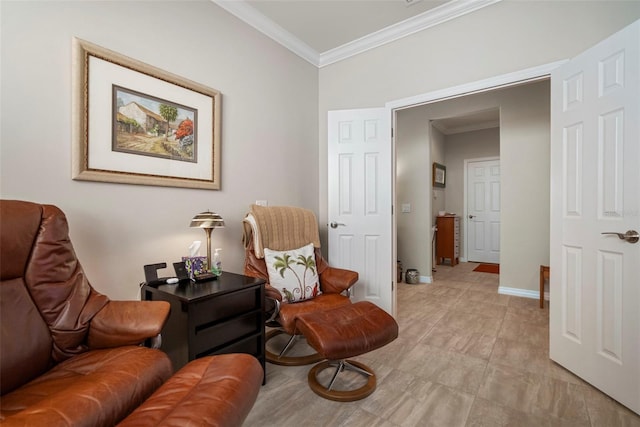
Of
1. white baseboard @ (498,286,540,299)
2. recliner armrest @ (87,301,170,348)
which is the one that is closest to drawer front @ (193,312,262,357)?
recliner armrest @ (87,301,170,348)

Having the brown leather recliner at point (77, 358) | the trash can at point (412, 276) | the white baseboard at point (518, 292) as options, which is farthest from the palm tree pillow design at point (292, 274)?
the white baseboard at point (518, 292)

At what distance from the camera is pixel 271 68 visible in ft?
A: 9.23

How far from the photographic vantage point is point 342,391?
1730mm

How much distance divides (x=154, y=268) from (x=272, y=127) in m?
1.65

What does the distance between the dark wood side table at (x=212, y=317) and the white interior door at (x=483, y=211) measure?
543 cm

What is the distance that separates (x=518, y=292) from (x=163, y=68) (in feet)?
14.6

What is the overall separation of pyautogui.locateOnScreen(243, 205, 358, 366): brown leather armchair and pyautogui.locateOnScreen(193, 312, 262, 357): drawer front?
18 centimetres

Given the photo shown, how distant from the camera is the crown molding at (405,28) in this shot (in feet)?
8.03

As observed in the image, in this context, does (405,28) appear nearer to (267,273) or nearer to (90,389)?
(267,273)

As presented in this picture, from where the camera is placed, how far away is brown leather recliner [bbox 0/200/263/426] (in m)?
0.87

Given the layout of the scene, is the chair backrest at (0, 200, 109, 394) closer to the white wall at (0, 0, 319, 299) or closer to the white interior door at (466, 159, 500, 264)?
the white wall at (0, 0, 319, 299)

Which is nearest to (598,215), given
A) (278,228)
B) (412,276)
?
(278,228)

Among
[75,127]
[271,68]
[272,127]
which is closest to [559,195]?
[272,127]

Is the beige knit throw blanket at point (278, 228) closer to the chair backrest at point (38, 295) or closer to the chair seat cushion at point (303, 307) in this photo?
the chair seat cushion at point (303, 307)
